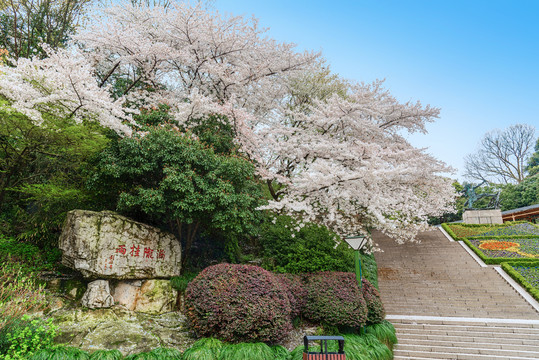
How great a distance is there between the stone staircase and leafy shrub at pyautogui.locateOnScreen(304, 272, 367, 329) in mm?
1372

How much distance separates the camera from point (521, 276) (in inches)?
428

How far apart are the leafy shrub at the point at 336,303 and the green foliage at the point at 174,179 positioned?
7.43ft

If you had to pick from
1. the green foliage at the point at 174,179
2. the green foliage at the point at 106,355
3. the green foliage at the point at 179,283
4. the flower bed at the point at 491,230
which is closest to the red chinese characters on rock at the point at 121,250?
the green foliage at the point at 174,179

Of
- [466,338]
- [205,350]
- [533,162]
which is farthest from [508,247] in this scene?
[533,162]

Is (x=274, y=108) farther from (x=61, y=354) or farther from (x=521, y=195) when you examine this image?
(x=521, y=195)

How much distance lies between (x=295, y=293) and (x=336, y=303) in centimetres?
98

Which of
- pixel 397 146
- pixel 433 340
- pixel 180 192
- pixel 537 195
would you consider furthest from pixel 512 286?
pixel 537 195

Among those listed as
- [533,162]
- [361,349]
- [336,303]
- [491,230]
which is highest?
[533,162]

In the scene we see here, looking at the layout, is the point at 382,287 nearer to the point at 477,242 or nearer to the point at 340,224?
the point at 340,224

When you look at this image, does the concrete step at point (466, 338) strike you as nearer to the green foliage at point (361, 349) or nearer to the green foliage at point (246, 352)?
the green foliage at point (361, 349)

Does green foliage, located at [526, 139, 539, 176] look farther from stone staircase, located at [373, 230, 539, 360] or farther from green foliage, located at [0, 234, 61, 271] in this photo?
green foliage, located at [0, 234, 61, 271]

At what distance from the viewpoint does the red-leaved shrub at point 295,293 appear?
23.3 ft

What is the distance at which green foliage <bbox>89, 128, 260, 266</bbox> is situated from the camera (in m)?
6.89

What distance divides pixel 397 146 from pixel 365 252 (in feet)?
13.9
